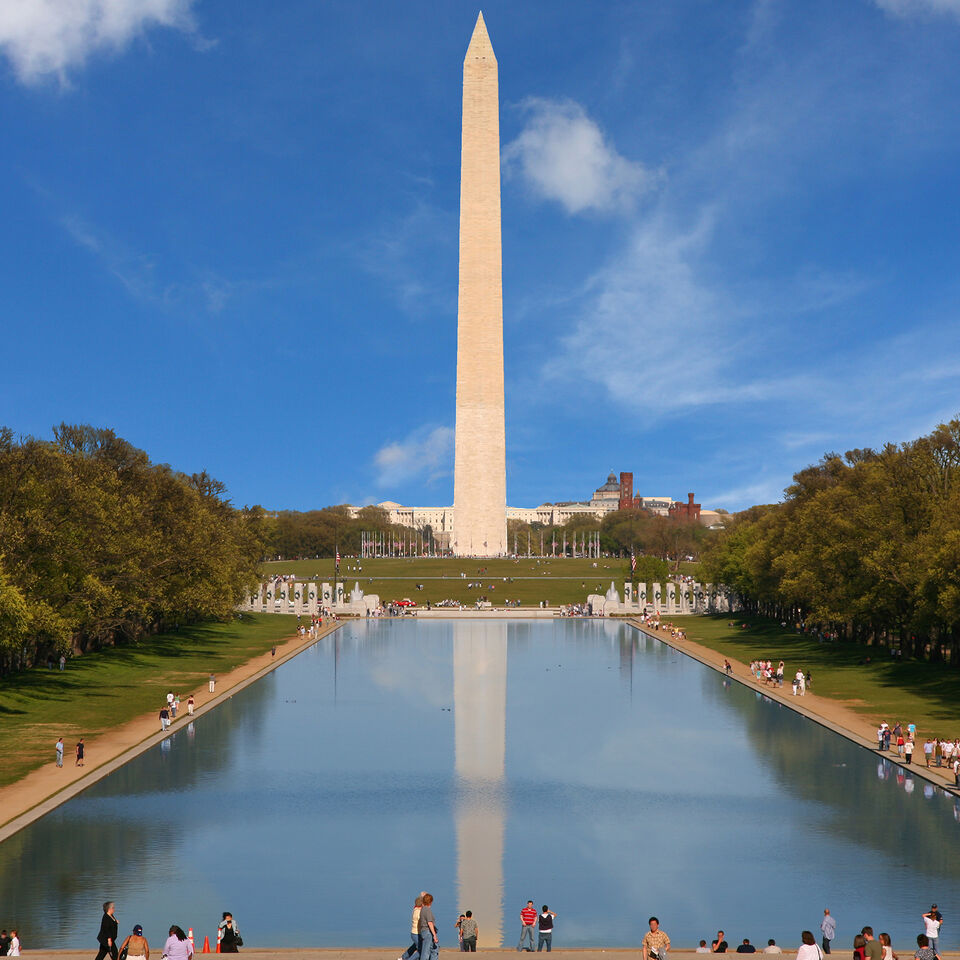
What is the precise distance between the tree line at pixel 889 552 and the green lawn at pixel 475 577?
1370 inches

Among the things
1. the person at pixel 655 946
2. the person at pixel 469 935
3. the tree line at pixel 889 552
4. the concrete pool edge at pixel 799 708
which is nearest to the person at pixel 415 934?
the person at pixel 469 935

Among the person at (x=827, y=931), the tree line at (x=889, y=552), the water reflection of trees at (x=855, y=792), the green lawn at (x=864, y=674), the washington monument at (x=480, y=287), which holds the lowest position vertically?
the person at (x=827, y=931)

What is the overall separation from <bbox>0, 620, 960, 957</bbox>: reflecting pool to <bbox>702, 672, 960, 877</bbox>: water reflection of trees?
0.10 metres

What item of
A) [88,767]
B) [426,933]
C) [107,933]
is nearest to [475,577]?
[88,767]

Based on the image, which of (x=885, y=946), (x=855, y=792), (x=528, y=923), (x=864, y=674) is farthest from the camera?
(x=864, y=674)

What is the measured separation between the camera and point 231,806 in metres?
26.0

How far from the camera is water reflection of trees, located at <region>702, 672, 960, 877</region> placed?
22.9m

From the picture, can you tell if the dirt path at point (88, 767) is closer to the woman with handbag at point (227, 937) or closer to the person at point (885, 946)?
the woman with handbag at point (227, 937)

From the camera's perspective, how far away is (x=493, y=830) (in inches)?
941

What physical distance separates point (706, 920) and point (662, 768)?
39.0ft

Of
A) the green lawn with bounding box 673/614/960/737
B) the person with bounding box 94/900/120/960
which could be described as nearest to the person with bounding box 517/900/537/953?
the person with bounding box 94/900/120/960

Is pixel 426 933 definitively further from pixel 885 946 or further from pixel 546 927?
pixel 885 946

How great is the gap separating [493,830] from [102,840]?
809 centimetres

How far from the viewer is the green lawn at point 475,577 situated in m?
103
